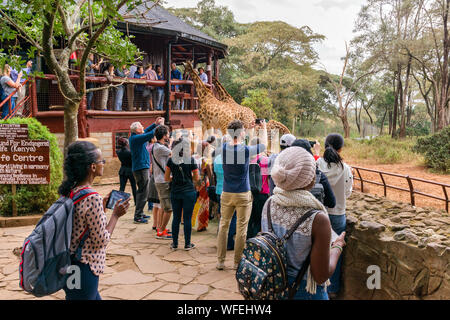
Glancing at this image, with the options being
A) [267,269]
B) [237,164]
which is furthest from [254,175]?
[267,269]

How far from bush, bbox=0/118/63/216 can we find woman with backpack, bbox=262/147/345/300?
232 inches

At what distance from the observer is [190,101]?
15.6m

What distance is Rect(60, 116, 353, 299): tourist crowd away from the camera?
7.32ft

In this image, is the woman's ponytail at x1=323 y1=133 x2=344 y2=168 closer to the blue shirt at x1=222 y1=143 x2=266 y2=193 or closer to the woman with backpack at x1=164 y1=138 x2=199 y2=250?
the blue shirt at x1=222 y1=143 x2=266 y2=193

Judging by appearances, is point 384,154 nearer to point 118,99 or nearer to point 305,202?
point 118,99

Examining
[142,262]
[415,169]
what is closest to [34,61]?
[142,262]

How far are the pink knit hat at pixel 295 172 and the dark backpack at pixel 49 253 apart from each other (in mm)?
1304

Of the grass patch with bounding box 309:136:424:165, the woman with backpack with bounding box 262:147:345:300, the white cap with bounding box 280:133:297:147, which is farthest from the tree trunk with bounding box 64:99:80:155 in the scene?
the grass patch with bounding box 309:136:424:165

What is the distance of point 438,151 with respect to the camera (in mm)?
13234

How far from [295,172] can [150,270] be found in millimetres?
3292

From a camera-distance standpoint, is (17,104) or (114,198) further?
(17,104)

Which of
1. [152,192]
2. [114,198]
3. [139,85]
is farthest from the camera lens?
[139,85]

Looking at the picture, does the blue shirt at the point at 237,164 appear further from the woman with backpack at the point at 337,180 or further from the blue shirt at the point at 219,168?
the woman with backpack at the point at 337,180
